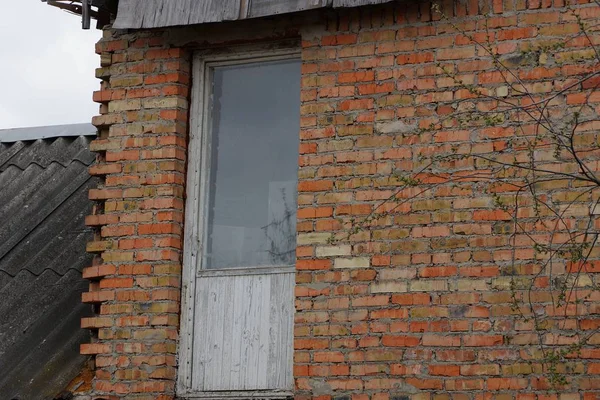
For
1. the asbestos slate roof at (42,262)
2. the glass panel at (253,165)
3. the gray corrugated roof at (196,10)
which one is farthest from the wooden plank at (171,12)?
the asbestos slate roof at (42,262)

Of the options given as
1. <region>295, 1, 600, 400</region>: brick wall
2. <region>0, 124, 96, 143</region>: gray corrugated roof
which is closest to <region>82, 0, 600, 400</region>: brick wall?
<region>295, 1, 600, 400</region>: brick wall

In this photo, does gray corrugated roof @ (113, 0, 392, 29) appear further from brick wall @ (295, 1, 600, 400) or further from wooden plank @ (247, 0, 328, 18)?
brick wall @ (295, 1, 600, 400)

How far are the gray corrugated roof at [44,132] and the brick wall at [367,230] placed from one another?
239 centimetres

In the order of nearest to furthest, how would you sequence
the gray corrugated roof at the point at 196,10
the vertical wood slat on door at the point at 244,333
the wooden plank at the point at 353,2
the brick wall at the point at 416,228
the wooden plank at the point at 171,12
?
the brick wall at the point at 416,228 → the wooden plank at the point at 353,2 → the vertical wood slat on door at the point at 244,333 → the gray corrugated roof at the point at 196,10 → the wooden plank at the point at 171,12

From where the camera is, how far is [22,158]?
34.6 feet

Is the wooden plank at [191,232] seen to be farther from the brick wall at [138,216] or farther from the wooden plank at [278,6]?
the wooden plank at [278,6]

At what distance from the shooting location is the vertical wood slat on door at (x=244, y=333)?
7.49 m

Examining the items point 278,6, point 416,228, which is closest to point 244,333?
point 416,228

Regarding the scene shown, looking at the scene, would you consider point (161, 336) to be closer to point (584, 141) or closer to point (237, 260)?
point (237, 260)

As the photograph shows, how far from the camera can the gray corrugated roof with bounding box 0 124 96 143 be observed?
412 inches

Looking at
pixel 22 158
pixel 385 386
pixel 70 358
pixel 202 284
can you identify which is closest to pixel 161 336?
pixel 202 284

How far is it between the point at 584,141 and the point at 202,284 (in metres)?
2.61

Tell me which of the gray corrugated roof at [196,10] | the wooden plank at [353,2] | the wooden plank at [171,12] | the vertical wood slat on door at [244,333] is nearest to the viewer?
the wooden plank at [353,2]

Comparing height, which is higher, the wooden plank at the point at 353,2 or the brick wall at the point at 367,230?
the wooden plank at the point at 353,2
